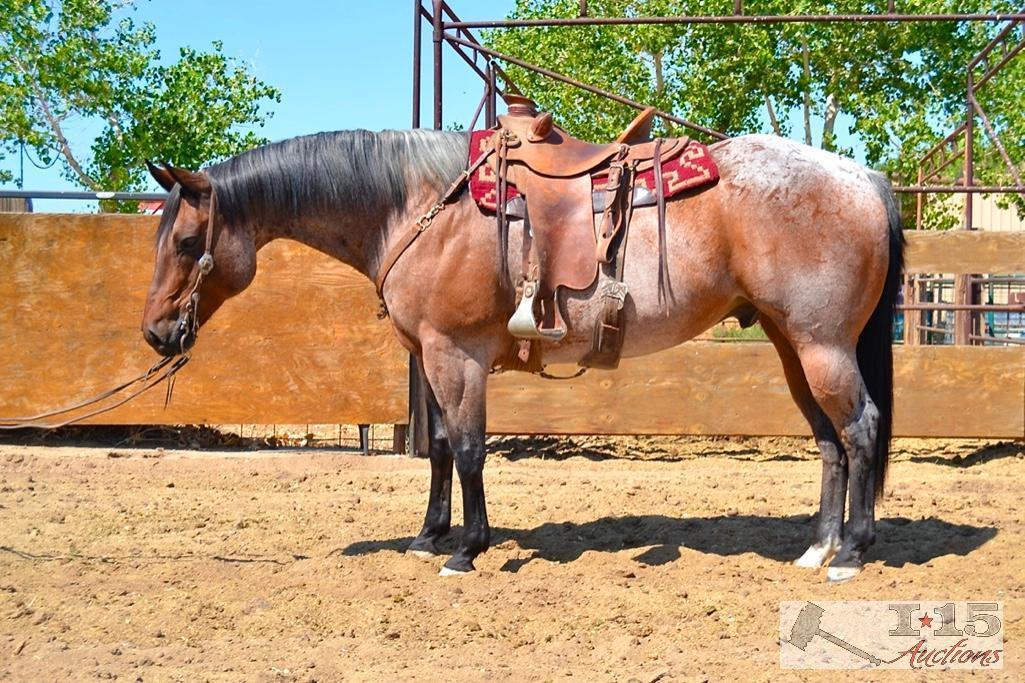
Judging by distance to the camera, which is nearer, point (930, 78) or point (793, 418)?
point (793, 418)

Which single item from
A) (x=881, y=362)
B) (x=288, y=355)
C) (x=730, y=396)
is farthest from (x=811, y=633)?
(x=288, y=355)

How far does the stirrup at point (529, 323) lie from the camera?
4.13m

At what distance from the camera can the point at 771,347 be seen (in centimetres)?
701

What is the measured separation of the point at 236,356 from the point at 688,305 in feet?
12.8

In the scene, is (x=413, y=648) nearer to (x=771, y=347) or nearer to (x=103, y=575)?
(x=103, y=575)

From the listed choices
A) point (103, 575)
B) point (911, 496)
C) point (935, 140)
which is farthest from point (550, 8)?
point (103, 575)

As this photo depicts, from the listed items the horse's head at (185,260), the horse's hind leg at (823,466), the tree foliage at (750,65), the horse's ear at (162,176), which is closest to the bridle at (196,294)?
the horse's head at (185,260)

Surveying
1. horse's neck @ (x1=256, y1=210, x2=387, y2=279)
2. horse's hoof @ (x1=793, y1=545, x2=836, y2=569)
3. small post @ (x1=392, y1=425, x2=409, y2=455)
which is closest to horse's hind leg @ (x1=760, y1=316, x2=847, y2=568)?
horse's hoof @ (x1=793, y1=545, x2=836, y2=569)

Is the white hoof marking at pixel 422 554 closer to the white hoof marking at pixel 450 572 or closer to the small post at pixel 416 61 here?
the white hoof marking at pixel 450 572

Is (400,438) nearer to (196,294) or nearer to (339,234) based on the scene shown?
(339,234)

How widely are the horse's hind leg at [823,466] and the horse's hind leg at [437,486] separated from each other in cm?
159

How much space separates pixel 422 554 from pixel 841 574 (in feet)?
6.02

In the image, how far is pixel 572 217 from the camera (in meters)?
4.23

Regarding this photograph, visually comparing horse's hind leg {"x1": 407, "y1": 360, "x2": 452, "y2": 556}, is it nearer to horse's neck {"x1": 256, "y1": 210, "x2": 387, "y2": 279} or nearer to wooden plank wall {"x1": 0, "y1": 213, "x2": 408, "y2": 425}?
horse's neck {"x1": 256, "y1": 210, "x2": 387, "y2": 279}
